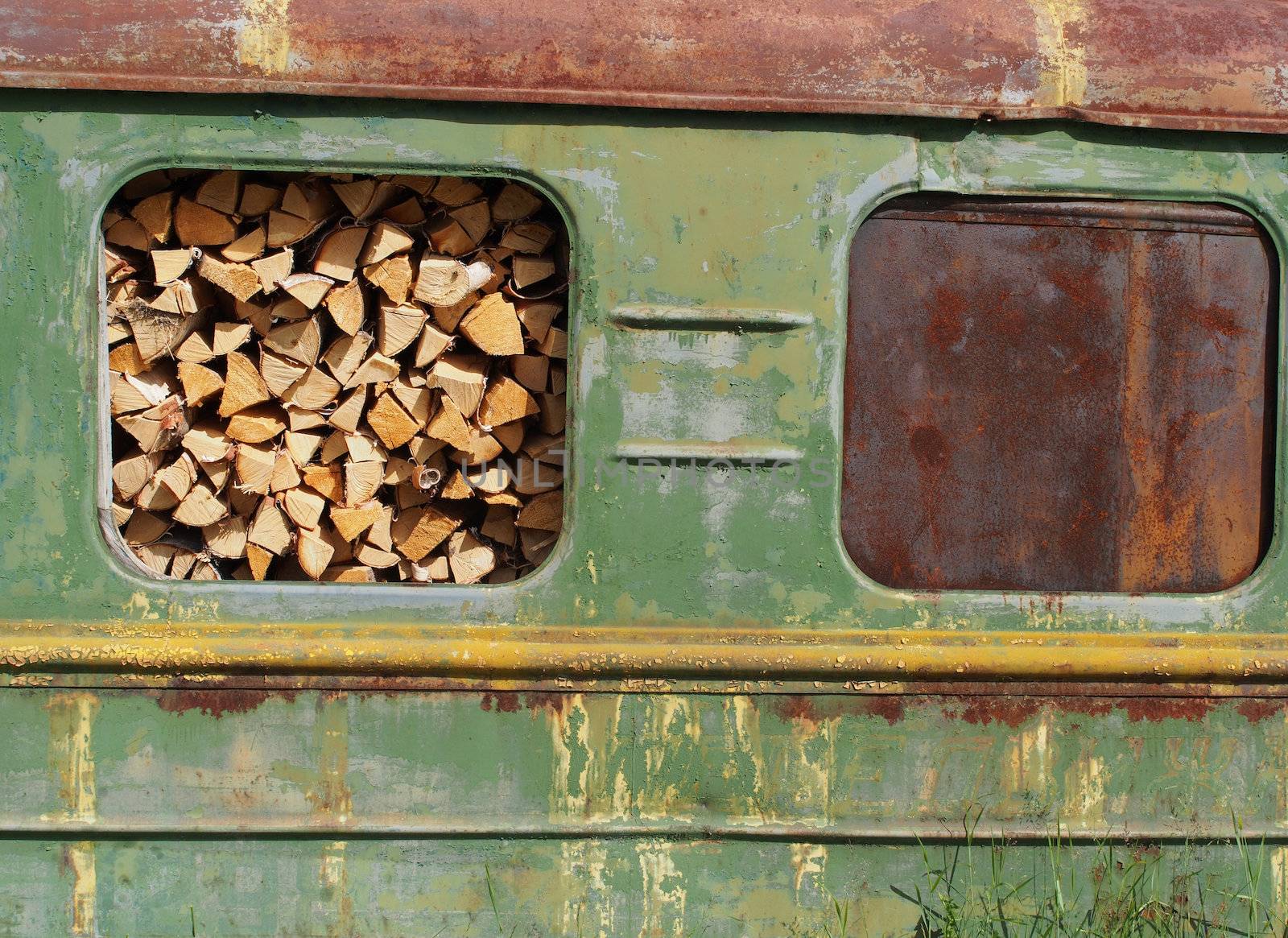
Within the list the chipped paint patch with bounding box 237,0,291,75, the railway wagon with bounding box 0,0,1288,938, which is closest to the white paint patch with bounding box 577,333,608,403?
the railway wagon with bounding box 0,0,1288,938

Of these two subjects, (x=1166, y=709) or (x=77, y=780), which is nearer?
(x=77, y=780)

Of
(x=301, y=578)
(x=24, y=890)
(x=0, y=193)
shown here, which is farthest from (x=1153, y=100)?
(x=24, y=890)

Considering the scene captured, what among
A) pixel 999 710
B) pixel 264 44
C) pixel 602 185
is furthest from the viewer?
pixel 999 710

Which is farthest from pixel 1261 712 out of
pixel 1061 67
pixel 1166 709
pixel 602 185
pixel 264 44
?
pixel 264 44

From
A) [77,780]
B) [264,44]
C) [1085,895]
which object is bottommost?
[1085,895]

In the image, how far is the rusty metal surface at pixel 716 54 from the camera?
2512mm

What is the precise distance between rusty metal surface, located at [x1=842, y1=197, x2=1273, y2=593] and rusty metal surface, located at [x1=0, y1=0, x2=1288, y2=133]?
0.82 feet

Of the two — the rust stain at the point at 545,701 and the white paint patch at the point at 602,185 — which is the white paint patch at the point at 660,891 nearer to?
the rust stain at the point at 545,701

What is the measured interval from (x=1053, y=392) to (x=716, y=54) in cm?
105

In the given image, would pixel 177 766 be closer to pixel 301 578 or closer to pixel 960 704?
pixel 301 578

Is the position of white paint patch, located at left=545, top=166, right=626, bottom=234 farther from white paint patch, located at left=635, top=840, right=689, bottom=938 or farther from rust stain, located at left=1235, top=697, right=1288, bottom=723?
rust stain, located at left=1235, top=697, right=1288, bottom=723

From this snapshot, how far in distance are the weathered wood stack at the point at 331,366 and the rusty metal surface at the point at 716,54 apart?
0.82 ft

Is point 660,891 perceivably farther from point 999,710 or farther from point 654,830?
point 999,710

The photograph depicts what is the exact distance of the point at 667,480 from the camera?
2691mm
